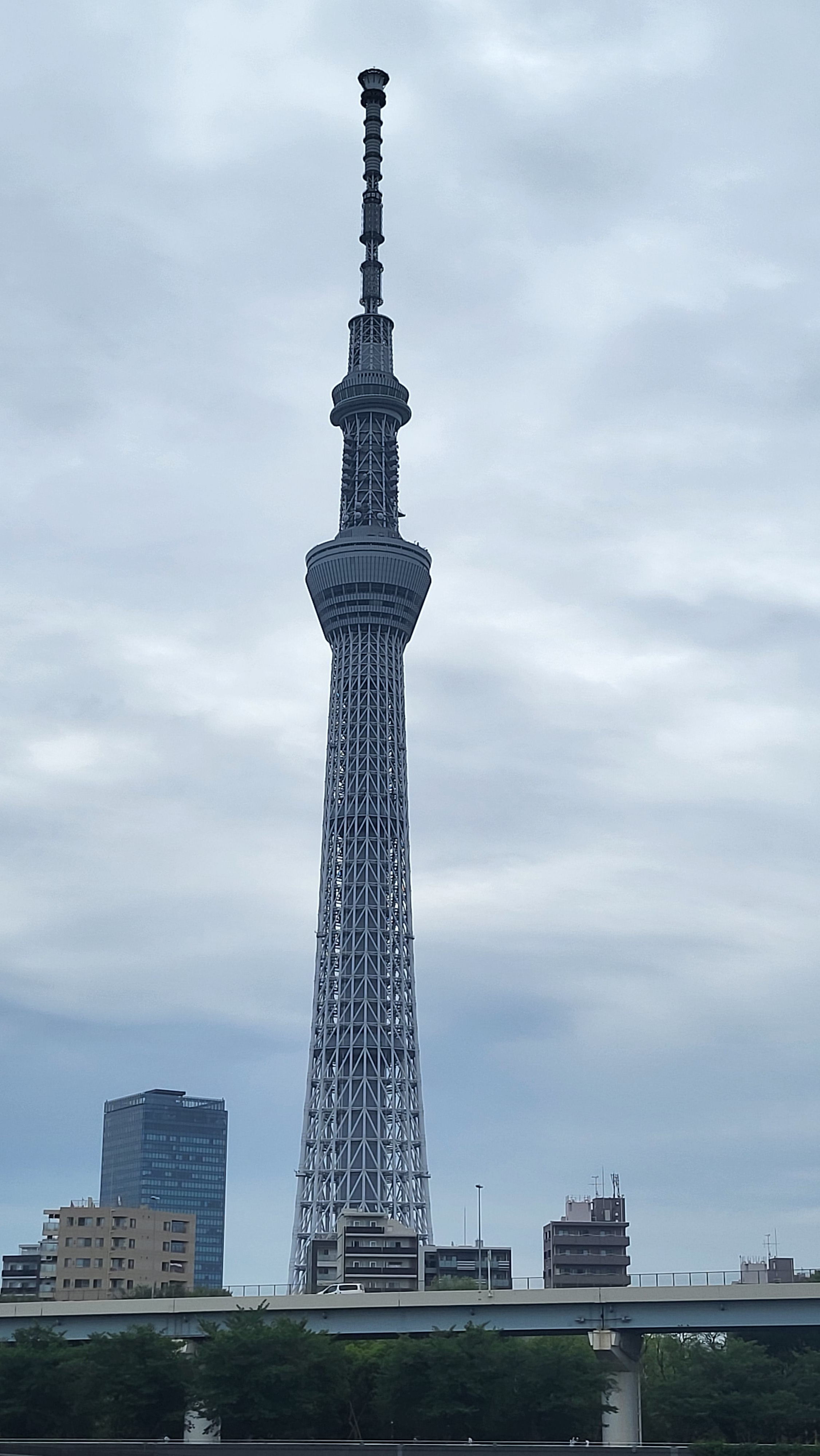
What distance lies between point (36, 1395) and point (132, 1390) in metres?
5.72

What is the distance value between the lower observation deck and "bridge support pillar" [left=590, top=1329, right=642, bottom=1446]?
81 centimetres

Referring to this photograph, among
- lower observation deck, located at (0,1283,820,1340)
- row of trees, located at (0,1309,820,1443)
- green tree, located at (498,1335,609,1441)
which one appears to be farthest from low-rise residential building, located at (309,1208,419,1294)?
green tree, located at (498,1335,609,1441)

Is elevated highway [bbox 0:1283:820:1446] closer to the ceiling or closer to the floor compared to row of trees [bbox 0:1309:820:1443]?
closer to the ceiling

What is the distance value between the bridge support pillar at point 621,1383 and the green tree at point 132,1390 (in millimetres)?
23766

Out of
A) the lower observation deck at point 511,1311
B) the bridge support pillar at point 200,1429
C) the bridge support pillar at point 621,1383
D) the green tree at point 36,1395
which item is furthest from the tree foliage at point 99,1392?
the bridge support pillar at point 621,1383

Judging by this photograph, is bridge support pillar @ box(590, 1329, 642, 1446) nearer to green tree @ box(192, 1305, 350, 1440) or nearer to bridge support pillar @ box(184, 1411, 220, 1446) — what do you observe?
green tree @ box(192, 1305, 350, 1440)

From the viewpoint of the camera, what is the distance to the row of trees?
95438 mm

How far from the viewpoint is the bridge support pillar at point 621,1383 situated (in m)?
100

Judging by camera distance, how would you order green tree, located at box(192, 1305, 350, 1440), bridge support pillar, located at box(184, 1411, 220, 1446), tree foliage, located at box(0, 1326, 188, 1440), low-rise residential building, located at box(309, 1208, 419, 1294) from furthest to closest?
1. low-rise residential building, located at box(309, 1208, 419, 1294)
2. tree foliage, located at box(0, 1326, 188, 1440)
3. bridge support pillar, located at box(184, 1411, 220, 1446)
4. green tree, located at box(192, 1305, 350, 1440)

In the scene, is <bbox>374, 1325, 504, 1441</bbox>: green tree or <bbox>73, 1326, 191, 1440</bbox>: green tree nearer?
<bbox>374, 1325, 504, 1441</bbox>: green tree

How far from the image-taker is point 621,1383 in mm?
104375

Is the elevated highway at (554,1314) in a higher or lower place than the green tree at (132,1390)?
higher

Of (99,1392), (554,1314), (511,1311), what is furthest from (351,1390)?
(99,1392)

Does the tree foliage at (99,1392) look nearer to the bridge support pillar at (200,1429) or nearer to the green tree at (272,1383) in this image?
the bridge support pillar at (200,1429)
